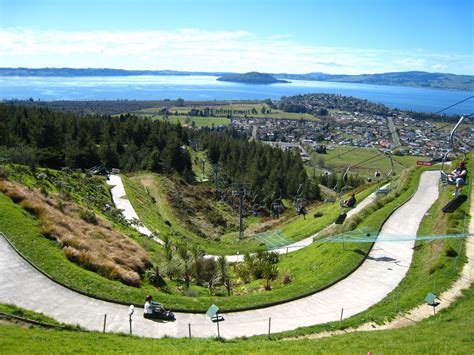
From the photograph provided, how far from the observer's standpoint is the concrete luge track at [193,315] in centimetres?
1755

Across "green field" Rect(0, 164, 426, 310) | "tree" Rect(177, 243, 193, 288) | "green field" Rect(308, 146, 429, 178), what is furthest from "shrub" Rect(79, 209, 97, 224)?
"green field" Rect(308, 146, 429, 178)

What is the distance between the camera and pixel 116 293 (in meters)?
19.8

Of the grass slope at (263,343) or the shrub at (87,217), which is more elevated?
the grass slope at (263,343)

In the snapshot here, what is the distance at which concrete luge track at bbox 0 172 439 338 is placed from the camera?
17.5 m

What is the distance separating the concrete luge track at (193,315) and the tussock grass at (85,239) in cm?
292

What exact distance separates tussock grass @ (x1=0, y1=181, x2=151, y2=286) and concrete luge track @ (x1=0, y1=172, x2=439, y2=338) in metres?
2.92

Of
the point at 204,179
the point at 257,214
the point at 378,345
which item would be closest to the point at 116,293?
the point at 378,345

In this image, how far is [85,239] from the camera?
26484mm

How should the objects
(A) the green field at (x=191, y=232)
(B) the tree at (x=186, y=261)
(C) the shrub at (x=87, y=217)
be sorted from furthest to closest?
1. (A) the green field at (x=191, y=232)
2. (C) the shrub at (x=87, y=217)
3. (B) the tree at (x=186, y=261)

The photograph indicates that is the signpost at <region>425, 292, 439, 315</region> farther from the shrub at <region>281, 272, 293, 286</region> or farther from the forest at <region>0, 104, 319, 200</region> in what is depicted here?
the forest at <region>0, 104, 319, 200</region>

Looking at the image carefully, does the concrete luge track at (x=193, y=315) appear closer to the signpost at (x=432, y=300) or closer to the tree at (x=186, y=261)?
the signpost at (x=432, y=300)

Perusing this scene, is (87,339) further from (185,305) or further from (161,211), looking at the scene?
(161,211)

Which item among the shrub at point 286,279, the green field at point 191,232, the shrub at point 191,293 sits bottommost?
the green field at point 191,232

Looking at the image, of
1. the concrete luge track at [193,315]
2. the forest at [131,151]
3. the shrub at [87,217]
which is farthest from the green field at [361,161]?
the concrete luge track at [193,315]
